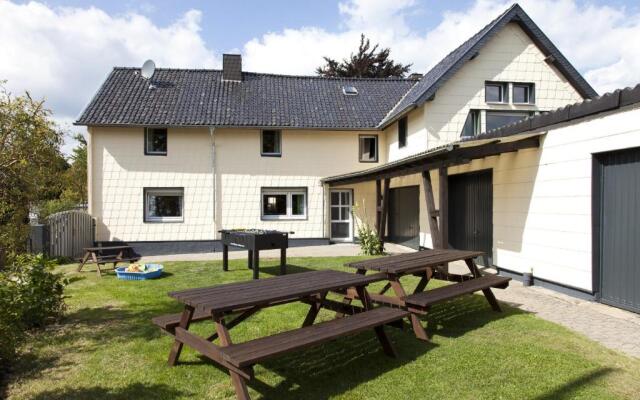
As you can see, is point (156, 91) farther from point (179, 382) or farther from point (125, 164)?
point (179, 382)

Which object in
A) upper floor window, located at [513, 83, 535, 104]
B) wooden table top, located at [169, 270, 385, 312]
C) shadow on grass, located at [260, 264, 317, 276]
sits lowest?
shadow on grass, located at [260, 264, 317, 276]

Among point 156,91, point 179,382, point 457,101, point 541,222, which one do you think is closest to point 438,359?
point 179,382

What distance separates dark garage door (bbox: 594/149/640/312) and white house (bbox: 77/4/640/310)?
6.28 feet

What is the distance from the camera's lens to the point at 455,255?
620cm

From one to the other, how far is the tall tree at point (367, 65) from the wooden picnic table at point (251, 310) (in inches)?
977

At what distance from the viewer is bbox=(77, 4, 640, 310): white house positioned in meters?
10.6

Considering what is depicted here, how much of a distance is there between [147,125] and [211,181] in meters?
2.79

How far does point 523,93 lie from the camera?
1327 centimetres

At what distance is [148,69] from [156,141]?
3.43 m

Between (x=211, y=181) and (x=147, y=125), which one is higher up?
(x=147, y=125)

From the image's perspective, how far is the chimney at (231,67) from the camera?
57.1 ft

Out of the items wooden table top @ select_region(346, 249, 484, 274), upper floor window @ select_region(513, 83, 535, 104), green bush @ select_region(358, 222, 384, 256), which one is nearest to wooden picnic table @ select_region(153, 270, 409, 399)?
wooden table top @ select_region(346, 249, 484, 274)

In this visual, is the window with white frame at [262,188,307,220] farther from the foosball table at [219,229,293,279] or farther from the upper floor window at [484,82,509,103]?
the upper floor window at [484,82,509,103]

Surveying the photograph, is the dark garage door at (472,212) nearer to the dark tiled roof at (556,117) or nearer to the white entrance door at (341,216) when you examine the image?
the dark tiled roof at (556,117)
